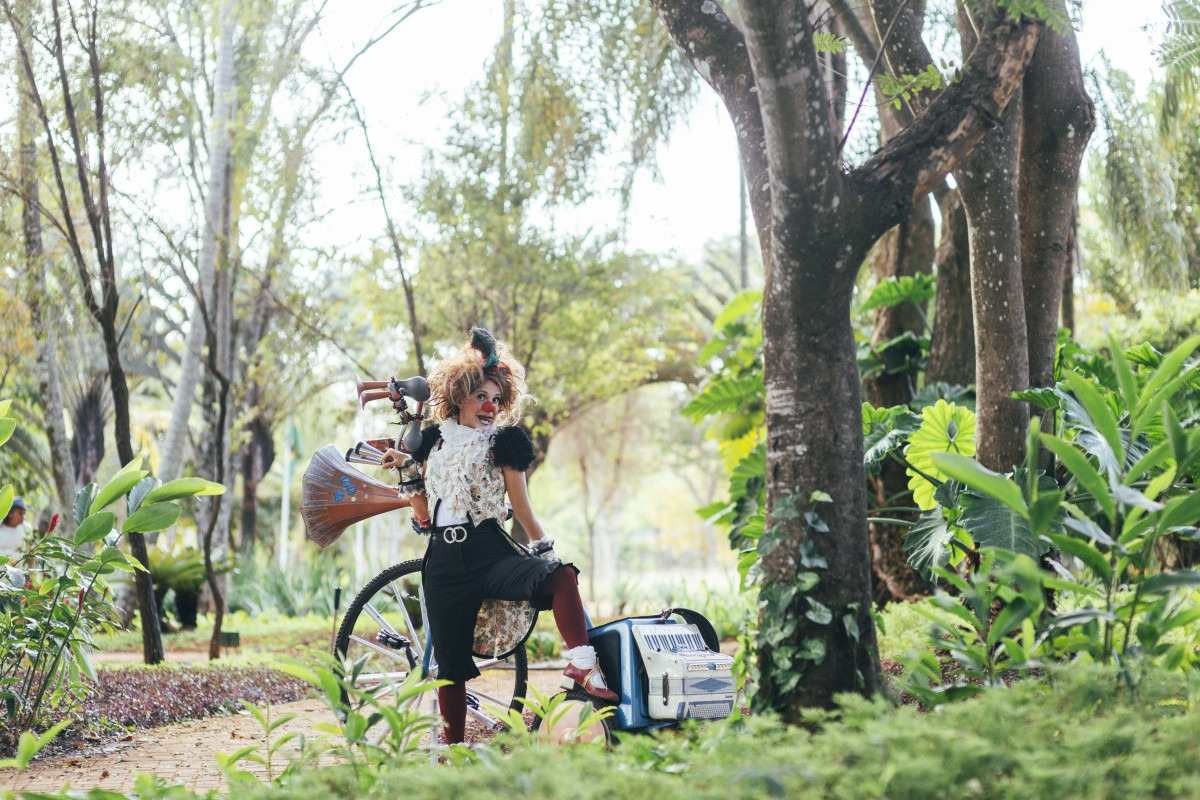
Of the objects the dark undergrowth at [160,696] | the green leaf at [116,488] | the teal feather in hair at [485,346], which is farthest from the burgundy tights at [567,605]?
the dark undergrowth at [160,696]

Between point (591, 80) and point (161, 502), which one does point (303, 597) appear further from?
point (161, 502)

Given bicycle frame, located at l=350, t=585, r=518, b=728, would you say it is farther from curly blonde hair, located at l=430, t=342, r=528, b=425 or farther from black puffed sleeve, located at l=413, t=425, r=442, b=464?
curly blonde hair, located at l=430, t=342, r=528, b=425

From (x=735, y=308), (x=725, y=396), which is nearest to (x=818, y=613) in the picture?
(x=725, y=396)

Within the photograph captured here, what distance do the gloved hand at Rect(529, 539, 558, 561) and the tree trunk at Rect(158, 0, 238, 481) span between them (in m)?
6.58

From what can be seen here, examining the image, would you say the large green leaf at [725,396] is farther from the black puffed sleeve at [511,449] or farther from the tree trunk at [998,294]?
the black puffed sleeve at [511,449]

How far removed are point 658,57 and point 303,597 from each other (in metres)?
9.12

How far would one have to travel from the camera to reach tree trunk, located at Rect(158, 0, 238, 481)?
10469 mm

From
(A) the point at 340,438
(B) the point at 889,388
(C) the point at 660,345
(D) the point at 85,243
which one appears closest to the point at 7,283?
(D) the point at 85,243

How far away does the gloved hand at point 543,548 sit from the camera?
430cm

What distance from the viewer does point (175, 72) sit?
10312mm

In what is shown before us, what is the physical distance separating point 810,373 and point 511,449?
111 cm

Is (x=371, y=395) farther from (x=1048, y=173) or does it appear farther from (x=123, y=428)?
(x=1048, y=173)

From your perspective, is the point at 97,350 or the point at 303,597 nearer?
the point at 303,597

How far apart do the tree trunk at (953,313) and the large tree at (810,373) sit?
4758mm
